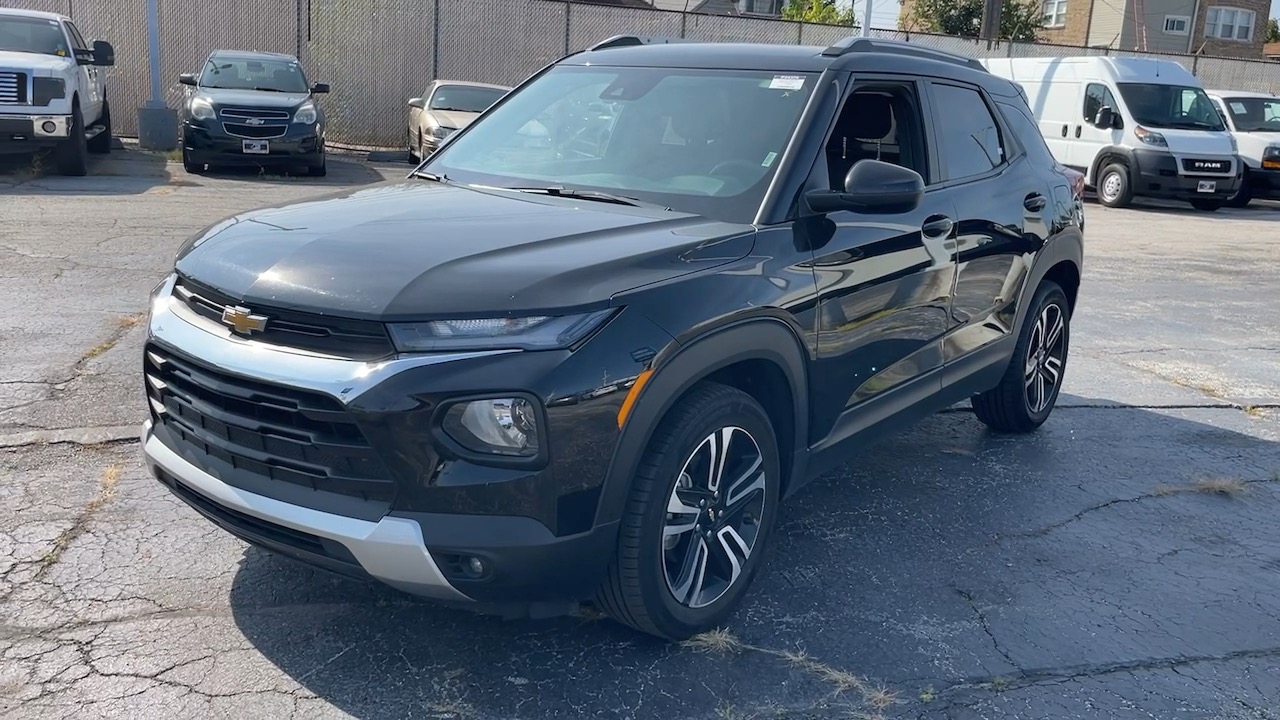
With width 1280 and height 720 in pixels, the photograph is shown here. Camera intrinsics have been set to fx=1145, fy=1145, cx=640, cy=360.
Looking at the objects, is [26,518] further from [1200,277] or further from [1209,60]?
[1209,60]

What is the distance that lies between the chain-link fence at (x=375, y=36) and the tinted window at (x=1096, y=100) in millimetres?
2797

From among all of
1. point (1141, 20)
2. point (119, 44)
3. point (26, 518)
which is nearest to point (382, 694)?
point (26, 518)

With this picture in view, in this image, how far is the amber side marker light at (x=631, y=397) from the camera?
118 inches

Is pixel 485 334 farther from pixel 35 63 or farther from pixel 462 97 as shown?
pixel 462 97

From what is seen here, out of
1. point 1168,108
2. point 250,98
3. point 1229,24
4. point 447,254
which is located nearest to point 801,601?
point 447,254

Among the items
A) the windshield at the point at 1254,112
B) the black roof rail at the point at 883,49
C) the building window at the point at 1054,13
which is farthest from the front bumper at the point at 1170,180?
the building window at the point at 1054,13

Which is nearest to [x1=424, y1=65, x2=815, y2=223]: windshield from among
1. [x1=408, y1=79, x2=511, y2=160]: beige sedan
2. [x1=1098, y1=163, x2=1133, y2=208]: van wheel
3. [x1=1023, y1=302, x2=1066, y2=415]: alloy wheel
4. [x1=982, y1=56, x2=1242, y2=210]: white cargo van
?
[x1=1023, y1=302, x2=1066, y2=415]: alloy wheel

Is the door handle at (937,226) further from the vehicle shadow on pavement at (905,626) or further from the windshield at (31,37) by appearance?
the windshield at (31,37)

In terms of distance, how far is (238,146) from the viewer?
1456 centimetres

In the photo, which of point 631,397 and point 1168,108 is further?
point 1168,108

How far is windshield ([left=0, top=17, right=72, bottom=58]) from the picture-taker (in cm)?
1393

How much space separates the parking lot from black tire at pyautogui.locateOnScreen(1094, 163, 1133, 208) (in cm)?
1297

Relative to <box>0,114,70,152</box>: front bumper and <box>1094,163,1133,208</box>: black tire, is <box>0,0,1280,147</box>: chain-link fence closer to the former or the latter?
<box>1094,163,1133,208</box>: black tire

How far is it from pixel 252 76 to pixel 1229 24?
1696 inches
